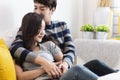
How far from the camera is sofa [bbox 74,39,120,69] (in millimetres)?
2291

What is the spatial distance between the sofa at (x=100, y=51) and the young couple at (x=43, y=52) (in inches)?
19.7

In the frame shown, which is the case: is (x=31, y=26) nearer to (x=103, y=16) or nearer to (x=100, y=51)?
(x=100, y=51)

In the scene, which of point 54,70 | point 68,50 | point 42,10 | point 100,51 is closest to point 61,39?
point 68,50

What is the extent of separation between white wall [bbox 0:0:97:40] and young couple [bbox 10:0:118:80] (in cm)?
18

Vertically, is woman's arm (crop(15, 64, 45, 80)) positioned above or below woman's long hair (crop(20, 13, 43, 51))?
below

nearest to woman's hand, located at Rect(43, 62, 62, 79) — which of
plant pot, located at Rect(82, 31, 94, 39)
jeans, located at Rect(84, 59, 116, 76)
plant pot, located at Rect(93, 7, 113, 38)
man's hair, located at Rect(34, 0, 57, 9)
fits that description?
jeans, located at Rect(84, 59, 116, 76)

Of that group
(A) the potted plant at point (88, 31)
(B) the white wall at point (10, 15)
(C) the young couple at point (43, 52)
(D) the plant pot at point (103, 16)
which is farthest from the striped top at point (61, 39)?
(D) the plant pot at point (103, 16)

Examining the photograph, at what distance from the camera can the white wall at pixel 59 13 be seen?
184 cm

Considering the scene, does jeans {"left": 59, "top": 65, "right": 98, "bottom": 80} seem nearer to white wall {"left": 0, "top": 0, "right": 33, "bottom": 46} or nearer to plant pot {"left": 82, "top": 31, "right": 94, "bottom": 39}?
white wall {"left": 0, "top": 0, "right": 33, "bottom": 46}

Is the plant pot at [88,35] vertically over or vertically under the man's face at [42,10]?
under

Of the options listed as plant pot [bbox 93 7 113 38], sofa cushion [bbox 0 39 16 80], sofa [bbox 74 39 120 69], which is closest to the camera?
sofa cushion [bbox 0 39 16 80]

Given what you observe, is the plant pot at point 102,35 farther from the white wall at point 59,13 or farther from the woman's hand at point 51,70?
the woman's hand at point 51,70

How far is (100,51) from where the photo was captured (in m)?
2.36

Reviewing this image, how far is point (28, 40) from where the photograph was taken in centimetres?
167
